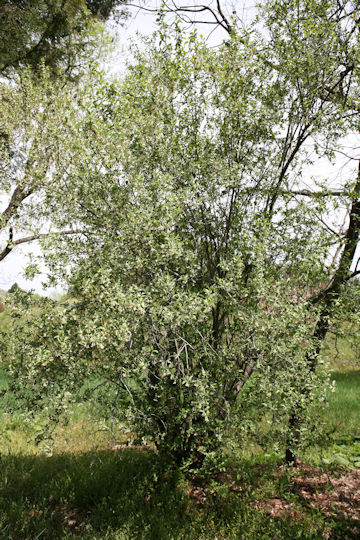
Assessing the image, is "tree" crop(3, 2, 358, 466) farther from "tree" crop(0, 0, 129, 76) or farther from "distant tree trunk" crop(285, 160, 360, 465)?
"tree" crop(0, 0, 129, 76)

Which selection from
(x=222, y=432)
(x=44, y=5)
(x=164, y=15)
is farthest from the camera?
(x=44, y=5)

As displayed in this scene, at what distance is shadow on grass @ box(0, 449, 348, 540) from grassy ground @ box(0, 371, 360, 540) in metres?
0.01

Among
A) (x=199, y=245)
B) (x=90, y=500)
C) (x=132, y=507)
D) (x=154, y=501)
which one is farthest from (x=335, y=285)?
(x=90, y=500)

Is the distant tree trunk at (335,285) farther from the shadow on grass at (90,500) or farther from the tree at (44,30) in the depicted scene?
the tree at (44,30)

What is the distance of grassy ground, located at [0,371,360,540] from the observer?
4.79m

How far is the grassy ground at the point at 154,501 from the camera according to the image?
4.79 m

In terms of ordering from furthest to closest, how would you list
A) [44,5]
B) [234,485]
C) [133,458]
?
[44,5] < [133,458] < [234,485]

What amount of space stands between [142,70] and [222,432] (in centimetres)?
456

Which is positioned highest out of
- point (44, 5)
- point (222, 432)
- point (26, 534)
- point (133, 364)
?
point (44, 5)

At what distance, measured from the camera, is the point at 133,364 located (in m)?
3.92

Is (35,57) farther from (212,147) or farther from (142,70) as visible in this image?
(212,147)

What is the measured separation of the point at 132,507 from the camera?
5.27m

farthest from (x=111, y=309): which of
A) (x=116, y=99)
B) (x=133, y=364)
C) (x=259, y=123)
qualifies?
(x=259, y=123)

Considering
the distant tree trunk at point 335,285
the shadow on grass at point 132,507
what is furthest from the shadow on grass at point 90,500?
the distant tree trunk at point 335,285
